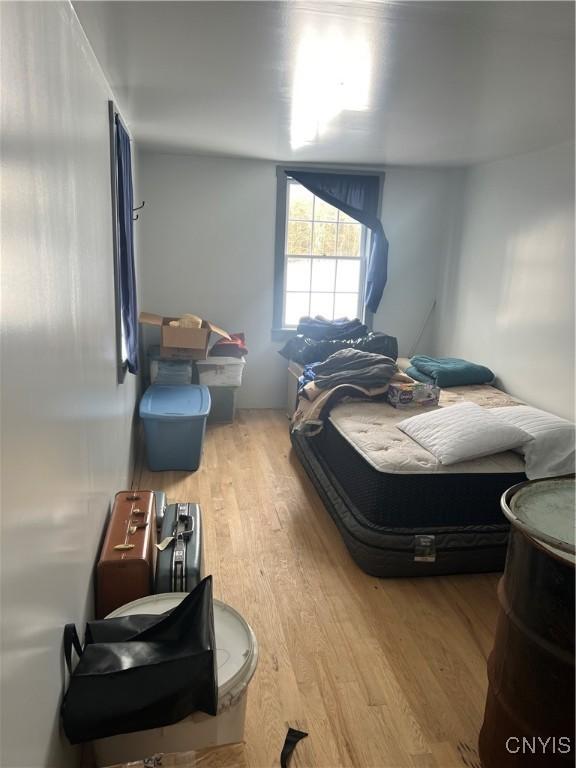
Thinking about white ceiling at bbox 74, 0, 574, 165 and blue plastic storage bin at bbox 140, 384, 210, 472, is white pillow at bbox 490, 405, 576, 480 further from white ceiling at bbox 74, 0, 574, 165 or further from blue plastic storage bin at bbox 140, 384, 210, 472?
blue plastic storage bin at bbox 140, 384, 210, 472

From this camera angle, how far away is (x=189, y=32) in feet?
6.58

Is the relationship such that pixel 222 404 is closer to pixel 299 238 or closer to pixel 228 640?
pixel 299 238

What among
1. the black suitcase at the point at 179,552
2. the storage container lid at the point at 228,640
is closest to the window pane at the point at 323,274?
the black suitcase at the point at 179,552

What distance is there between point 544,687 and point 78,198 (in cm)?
191

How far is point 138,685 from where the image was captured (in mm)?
1380

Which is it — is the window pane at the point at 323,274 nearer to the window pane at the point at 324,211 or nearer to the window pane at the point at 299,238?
the window pane at the point at 299,238

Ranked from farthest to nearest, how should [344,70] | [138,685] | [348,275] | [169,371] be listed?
[348,275]
[169,371]
[344,70]
[138,685]

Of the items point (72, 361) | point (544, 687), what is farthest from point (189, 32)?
point (544, 687)

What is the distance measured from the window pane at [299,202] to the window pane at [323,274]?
42cm

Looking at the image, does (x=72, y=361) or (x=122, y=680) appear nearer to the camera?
(x=122, y=680)

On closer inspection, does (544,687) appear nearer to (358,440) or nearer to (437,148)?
(358,440)

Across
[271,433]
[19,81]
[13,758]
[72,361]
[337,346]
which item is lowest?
[271,433]

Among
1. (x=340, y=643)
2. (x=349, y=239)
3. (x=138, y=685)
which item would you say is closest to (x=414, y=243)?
(x=349, y=239)

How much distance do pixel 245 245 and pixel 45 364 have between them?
3.89 metres
